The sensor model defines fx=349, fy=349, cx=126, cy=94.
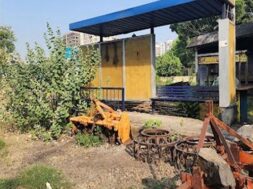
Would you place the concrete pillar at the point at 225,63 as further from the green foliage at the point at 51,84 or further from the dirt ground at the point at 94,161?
the green foliage at the point at 51,84

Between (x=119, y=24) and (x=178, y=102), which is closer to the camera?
(x=178, y=102)

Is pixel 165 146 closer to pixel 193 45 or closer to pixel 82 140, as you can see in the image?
pixel 82 140

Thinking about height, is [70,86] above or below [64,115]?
above

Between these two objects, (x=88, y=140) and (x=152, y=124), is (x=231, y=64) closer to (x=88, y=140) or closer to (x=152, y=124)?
(x=152, y=124)

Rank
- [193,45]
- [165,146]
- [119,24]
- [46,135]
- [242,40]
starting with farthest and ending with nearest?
[193,45]
[242,40]
[119,24]
[46,135]
[165,146]

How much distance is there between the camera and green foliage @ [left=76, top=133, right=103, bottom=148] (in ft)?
29.6

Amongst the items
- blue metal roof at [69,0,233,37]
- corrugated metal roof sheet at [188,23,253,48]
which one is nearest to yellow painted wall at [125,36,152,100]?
blue metal roof at [69,0,233,37]

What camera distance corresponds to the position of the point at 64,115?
10.4 meters

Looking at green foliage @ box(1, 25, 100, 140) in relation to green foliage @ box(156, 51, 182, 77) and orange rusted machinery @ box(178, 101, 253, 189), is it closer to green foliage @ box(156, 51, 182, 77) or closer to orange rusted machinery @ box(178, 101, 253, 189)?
orange rusted machinery @ box(178, 101, 253, 189)

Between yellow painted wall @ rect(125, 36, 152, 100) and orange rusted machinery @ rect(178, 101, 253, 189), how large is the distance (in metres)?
7.69

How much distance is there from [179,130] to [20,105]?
17.4ft

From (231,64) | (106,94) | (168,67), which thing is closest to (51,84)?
(106,94)

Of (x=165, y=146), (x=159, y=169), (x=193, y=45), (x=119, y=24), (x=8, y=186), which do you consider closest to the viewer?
(x=8, y=186)

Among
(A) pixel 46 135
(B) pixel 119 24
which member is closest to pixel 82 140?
(A) pixel 46 135
